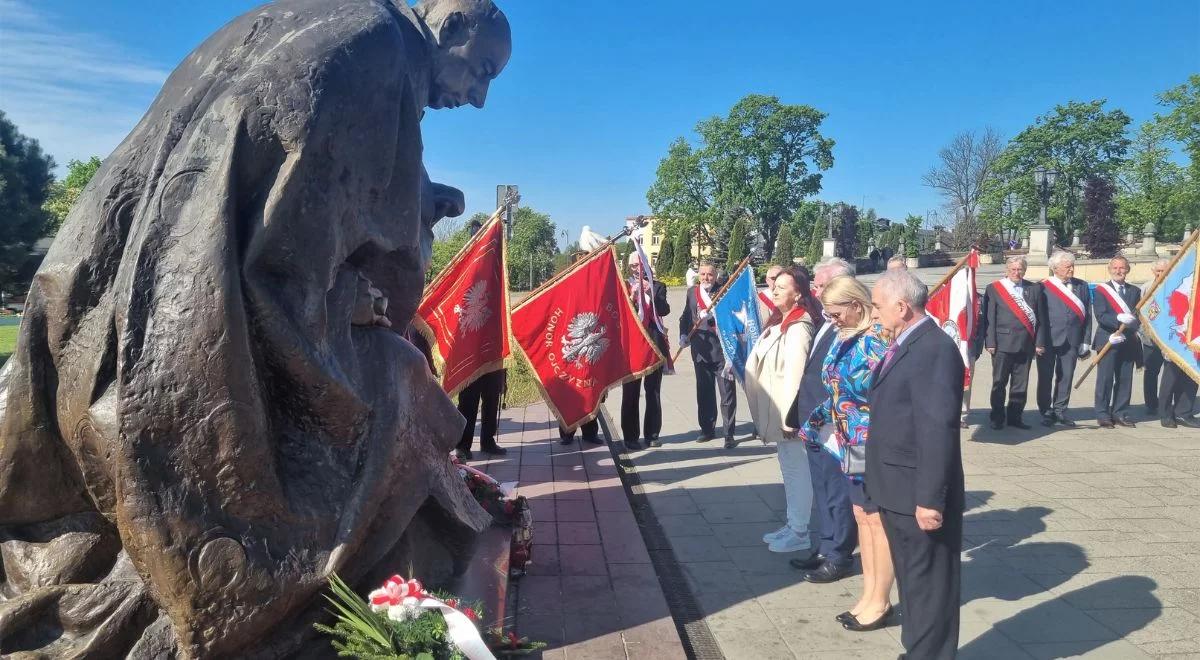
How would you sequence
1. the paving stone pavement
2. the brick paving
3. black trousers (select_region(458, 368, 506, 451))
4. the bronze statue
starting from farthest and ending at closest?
black trousers (select_region(458, 368, 506, 451)) → the paving stone pavement → the brick paving → the bronze statue

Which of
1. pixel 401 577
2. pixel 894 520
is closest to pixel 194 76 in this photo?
pixel 401 577

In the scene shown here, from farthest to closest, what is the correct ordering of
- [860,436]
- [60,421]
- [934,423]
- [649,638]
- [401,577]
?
1. [860,436]
2. [649,638]
3. [934,423]
4. [401,577]
5. [60,421]

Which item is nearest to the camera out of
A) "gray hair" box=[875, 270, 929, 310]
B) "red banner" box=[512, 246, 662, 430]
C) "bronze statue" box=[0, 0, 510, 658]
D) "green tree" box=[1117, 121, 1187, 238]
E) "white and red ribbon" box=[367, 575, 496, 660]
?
"bronze statue" box=[0, 0, 510, 658]

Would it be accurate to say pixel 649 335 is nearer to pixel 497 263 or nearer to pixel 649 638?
pixel 497 263

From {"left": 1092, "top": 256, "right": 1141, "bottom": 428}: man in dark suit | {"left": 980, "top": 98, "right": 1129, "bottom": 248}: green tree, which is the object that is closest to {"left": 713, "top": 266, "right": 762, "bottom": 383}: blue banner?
{"left": 1092, "top": 256, "right": 1141, "bottom": 428}: man in dark suit

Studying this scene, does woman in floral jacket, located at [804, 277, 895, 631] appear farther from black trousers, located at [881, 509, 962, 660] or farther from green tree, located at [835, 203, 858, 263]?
green tree, located at [835, 203, 858, 263]

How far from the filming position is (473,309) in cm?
636

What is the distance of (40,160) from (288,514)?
18.0m

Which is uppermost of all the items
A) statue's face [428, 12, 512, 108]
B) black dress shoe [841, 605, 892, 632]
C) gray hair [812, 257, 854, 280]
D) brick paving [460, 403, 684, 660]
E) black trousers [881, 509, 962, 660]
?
statue's face [428, 12, 512, 108]

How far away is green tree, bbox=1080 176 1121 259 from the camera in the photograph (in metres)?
38.9

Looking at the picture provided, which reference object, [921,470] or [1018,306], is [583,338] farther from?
[1018,306]

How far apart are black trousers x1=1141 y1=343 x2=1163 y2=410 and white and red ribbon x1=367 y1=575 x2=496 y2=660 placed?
9643mm

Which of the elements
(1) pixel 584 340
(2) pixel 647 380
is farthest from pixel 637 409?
(1) pixel 584 340

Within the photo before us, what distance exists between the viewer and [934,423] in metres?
2.85
